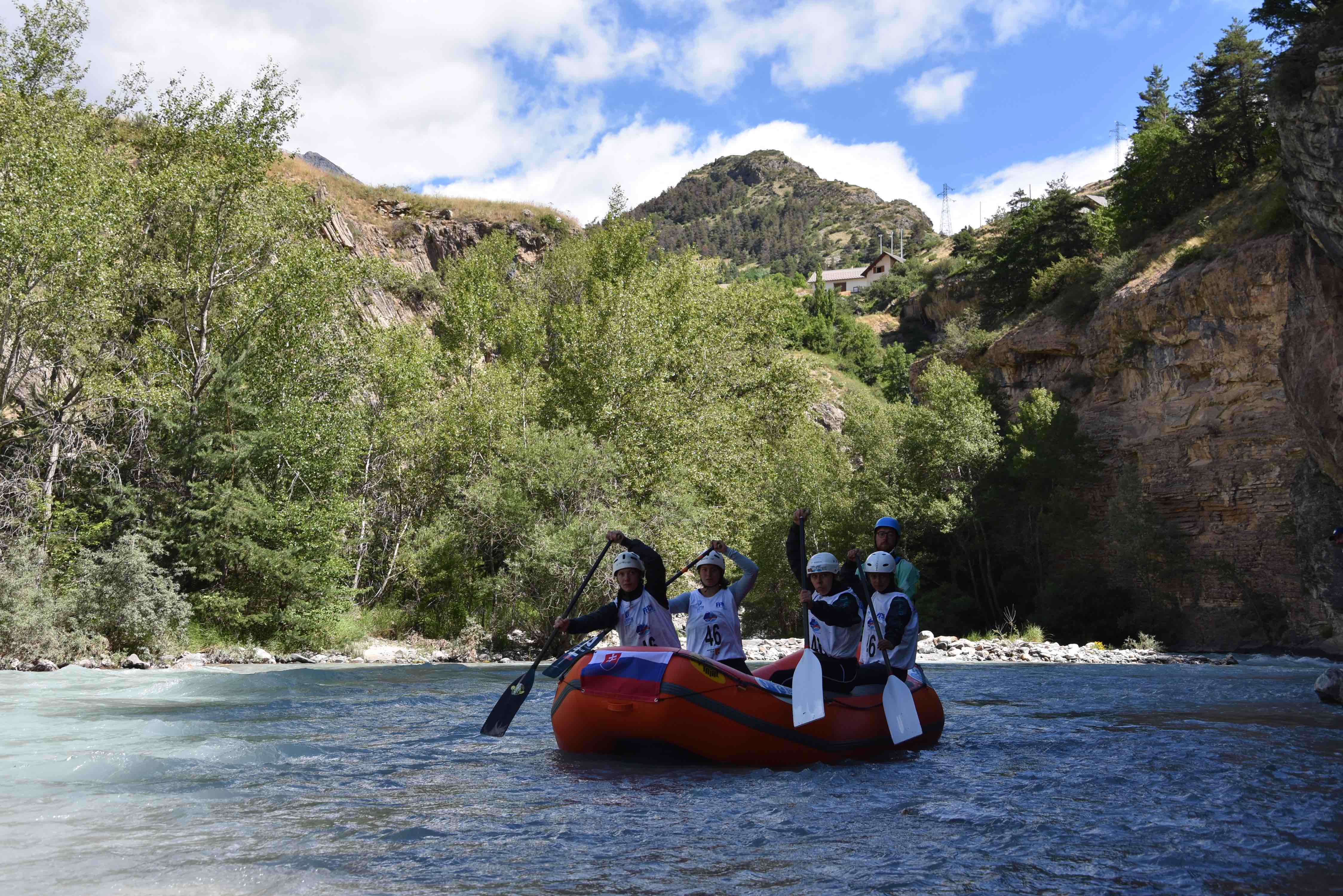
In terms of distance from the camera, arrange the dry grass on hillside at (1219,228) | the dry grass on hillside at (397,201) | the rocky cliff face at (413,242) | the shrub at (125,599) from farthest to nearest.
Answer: the dry grass on hillside at (397,201) → the rocky cliff face at (413,242) → the dry grass on hillside at (1219,228) → the shrub at (125,599)

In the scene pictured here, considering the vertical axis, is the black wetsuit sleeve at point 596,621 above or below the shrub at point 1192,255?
below

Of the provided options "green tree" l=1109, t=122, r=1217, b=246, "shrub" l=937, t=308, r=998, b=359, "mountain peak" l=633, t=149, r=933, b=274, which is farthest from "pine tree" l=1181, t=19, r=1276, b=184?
"mountain peak" l=633, t=149, r=933, b=274

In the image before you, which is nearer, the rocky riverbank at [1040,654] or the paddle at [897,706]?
the paddle at [897,706]

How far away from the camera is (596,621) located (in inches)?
331

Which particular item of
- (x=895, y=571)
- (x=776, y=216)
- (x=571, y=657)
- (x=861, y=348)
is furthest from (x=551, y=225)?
(x=776, y=216)

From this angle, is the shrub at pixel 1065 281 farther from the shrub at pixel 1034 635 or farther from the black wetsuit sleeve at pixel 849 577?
the black wetsuit sleeve at pixel 849 577

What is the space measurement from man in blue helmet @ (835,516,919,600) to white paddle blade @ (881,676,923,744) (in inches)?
32.3

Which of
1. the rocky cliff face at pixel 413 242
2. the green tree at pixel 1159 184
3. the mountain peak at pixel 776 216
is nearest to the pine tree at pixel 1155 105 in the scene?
the green tree at pixel 1159 184

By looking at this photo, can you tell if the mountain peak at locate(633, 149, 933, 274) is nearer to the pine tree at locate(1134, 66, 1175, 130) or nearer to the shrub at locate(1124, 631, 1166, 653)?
the pine tree at locate(1134, 66, 1175, 130)

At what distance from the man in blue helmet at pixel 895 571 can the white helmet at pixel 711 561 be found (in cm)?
104

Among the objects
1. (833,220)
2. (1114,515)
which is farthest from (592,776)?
(833,220)

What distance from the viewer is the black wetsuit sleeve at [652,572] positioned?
8672mm

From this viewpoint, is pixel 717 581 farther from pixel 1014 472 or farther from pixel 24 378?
pixel 1014 472

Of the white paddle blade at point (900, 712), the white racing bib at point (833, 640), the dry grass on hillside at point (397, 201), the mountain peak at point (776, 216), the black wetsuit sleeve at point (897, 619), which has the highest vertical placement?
the mountain peak at point (776, 216)
